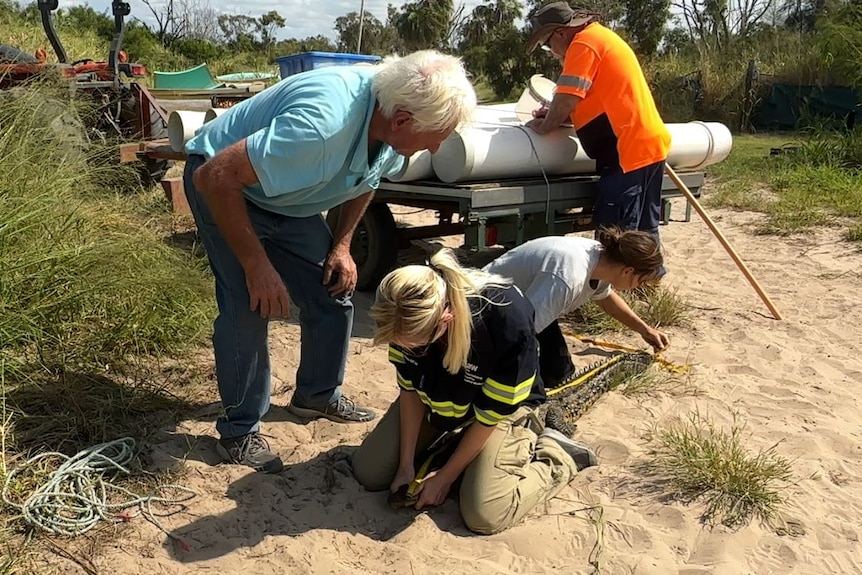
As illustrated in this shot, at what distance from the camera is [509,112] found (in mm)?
5781

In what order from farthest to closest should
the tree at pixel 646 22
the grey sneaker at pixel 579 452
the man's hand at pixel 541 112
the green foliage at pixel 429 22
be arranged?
the green foliage at pixel 429 22, the tree at pixel 646 22, the man's hand at pixel 541 112, the grey sneaker at pixel 579 452

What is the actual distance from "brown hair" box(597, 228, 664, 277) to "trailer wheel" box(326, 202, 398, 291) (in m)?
2.25

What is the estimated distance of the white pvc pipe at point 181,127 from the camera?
508cm

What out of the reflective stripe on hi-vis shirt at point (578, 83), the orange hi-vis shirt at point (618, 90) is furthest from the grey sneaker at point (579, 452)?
the reflective stripe on hi-vis shirt at point (578, 83)

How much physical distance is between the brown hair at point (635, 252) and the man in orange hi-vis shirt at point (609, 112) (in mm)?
1291

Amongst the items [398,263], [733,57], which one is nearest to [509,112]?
[398,263]

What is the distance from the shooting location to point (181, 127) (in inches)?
201

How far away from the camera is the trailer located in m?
4.66

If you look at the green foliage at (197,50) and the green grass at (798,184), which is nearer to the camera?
the green grass at (798,184)

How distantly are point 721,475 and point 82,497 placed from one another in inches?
92.4

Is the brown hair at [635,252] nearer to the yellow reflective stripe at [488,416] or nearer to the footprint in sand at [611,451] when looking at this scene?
the footprint in sand at [611,451]

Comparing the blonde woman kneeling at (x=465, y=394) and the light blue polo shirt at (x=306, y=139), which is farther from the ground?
the light blue polo shirt at (x=306, y=139)

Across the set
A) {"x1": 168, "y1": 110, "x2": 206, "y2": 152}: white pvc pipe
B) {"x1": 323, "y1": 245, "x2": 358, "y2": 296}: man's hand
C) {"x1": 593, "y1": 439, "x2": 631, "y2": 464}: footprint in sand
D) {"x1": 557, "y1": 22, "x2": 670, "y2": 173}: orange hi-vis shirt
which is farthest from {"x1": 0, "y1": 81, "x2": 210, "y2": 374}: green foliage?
{"x1": 557, "y1": 22, "x2": 670, "y2": 173}: orange hi-vis shirt

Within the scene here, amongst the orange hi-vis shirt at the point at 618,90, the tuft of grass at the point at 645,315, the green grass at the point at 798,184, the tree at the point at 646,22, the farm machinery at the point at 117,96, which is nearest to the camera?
the orange hi-vis shirt at the point at 618,90
